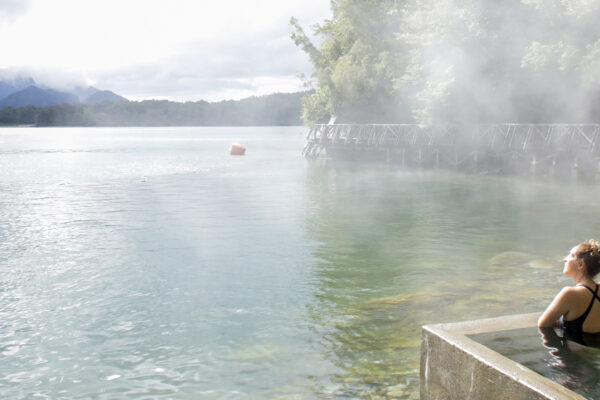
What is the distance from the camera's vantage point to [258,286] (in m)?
12.0

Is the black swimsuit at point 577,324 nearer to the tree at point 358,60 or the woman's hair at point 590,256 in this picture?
the woman's hair at point 590,256

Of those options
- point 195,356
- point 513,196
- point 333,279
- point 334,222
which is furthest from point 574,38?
point 195,356

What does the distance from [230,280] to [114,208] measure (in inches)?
531

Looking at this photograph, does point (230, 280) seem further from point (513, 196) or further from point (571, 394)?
point (513, 196)

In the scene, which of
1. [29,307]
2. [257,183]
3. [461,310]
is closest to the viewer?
[461,310]

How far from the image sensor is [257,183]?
3506 centimetres

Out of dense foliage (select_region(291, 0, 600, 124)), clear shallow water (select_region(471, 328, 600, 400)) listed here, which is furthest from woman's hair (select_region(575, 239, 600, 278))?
dense foliage (select_region(291, 0, 600, 124))

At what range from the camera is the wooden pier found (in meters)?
32.2

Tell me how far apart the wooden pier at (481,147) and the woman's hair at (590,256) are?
2770 centimetres

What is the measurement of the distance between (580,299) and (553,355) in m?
0.63

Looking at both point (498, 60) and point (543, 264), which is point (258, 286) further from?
point (498, 60)

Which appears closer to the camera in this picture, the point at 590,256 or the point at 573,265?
the point at 590,256

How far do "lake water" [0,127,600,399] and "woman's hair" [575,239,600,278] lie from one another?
92.1 inches

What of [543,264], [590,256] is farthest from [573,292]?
[543,264]
